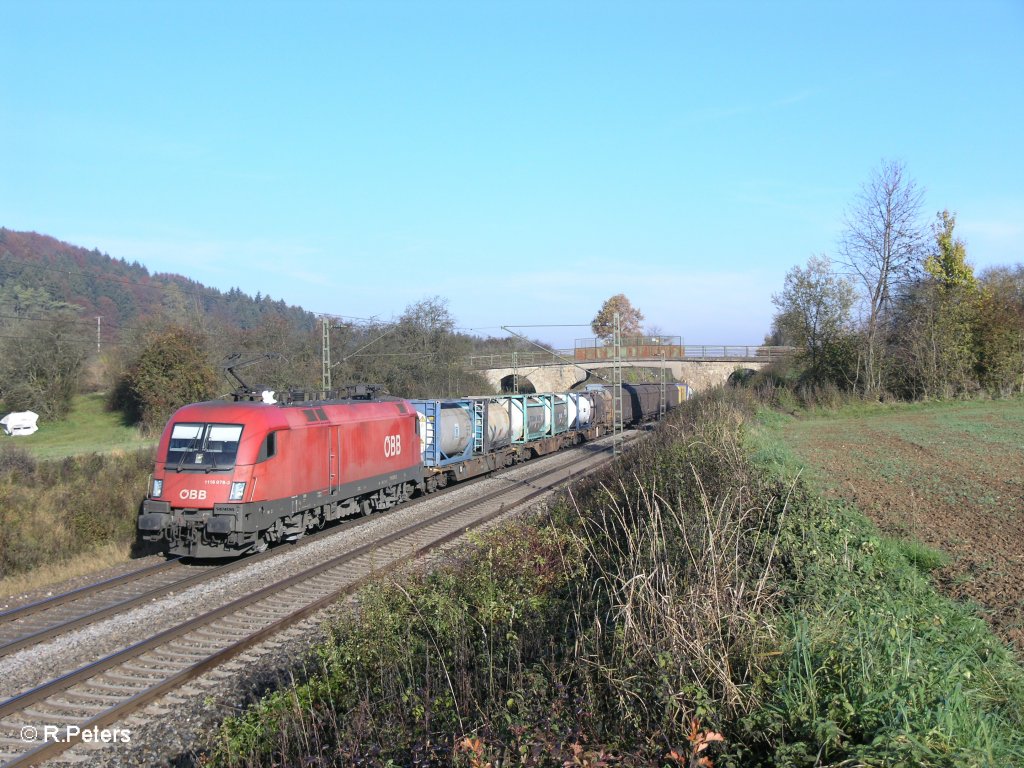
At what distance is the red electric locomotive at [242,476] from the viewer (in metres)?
12.5

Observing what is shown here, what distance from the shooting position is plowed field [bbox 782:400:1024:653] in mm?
8141

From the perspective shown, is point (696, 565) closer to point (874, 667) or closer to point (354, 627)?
point (874, 667)

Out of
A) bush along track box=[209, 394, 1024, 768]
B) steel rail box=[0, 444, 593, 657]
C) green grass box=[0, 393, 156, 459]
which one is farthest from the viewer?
green grass box=[0, 393, 156, 459]

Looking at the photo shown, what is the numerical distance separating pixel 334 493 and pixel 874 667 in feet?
41.3

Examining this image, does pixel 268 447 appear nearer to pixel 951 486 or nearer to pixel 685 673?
pixel 685 673

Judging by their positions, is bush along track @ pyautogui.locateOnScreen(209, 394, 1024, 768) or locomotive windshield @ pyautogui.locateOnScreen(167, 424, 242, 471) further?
locomotive windshield @ pyautogui.locateOnScreen(167, 424, 242, 471)

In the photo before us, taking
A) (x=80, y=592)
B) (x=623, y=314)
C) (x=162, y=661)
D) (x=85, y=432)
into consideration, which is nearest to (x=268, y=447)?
(x=80, y=592)

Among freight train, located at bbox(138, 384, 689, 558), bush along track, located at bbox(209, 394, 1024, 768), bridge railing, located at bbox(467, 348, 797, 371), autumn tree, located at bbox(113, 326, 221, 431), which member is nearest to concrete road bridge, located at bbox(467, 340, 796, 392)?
bridge railing, located at bbox(467, 348, 797, 371)

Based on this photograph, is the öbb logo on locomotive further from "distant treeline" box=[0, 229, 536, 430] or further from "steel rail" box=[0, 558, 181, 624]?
"distant treeline" box=[0, 229, 536, 430]

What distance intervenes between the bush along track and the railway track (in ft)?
5.31

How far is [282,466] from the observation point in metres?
13.3

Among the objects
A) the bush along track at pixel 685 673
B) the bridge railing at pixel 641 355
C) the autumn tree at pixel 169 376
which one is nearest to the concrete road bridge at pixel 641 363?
A: the bridge railing at pixel 641 355

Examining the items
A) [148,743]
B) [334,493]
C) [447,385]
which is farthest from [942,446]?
[447,385]

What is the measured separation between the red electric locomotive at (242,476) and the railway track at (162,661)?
1.50m
